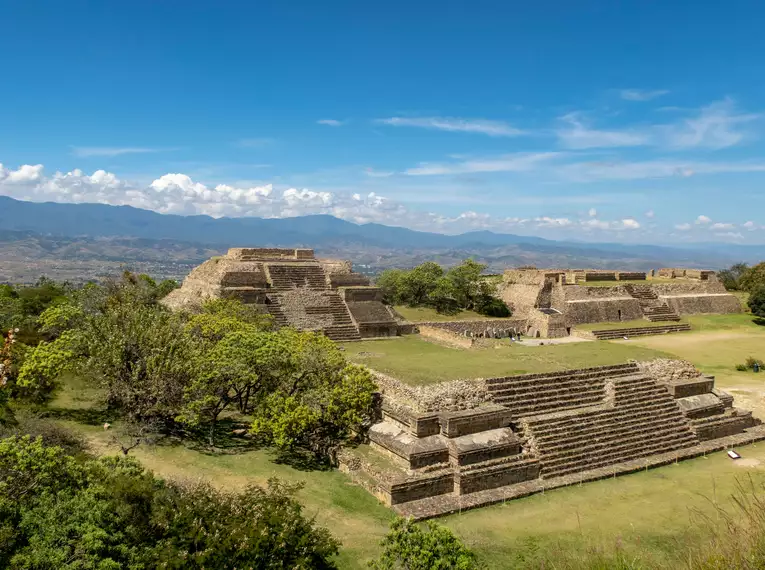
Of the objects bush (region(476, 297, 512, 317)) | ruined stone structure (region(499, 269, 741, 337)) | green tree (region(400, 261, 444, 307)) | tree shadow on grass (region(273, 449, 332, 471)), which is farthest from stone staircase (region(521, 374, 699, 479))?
green tree (region(400, 261, 444, 307))

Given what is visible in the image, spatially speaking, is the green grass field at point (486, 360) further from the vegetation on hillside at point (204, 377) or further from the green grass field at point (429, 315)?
the green grass field at point (429, 315)

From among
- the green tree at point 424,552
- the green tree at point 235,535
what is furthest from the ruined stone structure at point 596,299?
the green tree at point 235,535

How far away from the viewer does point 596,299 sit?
99.3ft

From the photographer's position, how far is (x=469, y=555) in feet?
21.7

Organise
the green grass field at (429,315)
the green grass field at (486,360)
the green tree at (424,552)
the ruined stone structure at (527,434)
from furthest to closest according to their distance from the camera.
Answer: the green grass field at (429,315) → the green grass field at (486,360) → the ruined stone structure at (527,434) → the green tree at (424,552)

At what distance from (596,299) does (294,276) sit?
16.6 meters

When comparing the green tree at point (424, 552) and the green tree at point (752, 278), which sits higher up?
the green tree at point (752, 278)

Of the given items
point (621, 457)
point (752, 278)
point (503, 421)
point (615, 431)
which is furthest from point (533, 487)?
point (752, 278)

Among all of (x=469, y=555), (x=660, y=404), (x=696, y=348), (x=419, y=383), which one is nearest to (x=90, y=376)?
(x=419, y=383)

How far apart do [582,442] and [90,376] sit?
1171cm

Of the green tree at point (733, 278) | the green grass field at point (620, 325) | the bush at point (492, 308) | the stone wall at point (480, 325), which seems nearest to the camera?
the stone wall at point (480, 325)

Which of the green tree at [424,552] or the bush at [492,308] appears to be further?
the bush at [492,308]

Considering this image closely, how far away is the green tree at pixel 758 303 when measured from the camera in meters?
31.2

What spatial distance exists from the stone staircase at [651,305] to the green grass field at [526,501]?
1746 cm
